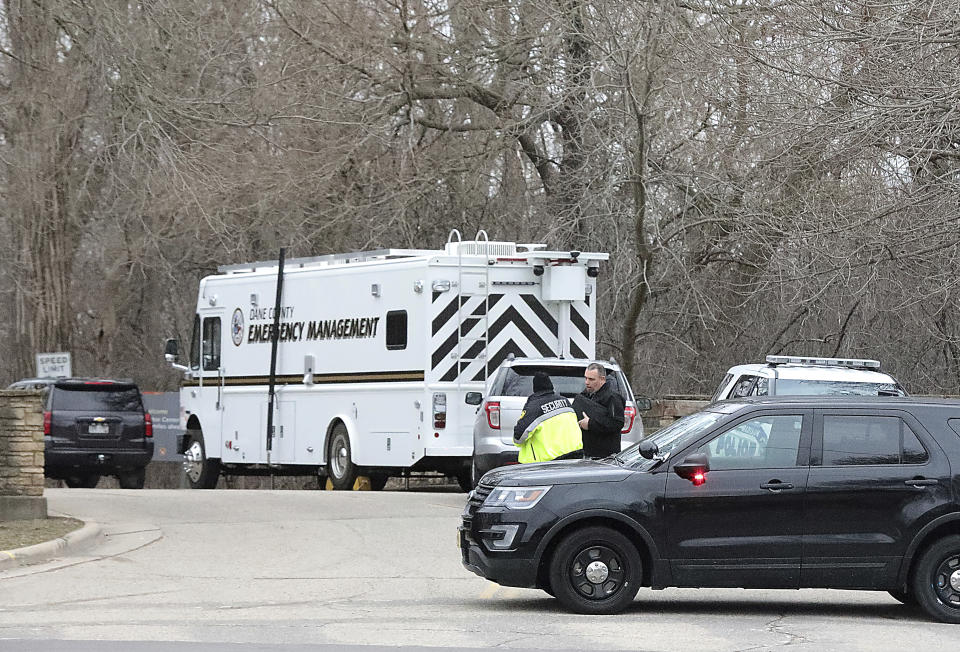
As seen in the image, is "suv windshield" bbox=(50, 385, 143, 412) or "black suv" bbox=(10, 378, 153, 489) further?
"suv windshield" bbox=(50, 385, 143, 412)

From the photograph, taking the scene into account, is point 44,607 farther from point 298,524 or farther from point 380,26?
point 380,26

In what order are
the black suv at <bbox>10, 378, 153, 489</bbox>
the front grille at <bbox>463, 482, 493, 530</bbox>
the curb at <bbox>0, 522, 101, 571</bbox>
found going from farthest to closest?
the black suv at <bbox>10, 378, 153, 489</bbox>
the curb at <bbox>0, 522, 101, 571</bbox>
the front grille at <bbox>463, 482, 493, 530</bbox>

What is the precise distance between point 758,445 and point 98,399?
52.4 feet

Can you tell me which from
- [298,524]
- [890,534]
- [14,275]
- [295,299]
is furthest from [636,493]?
[14,275]

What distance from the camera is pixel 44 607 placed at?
11.0 m

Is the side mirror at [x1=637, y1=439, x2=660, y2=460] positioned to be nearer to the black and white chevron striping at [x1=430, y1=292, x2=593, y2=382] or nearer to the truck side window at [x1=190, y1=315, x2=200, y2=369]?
the black and white chevron striping at [x1=430, y1=292, x2=593, y2=382]

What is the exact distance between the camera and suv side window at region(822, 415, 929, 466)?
1071 cm

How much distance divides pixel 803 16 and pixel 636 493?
9.88 meters

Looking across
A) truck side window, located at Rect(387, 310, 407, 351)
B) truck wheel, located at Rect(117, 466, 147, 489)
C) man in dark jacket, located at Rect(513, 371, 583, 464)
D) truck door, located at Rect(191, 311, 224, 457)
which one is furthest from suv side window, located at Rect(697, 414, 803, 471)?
truck wheel, located at Rect(117, 466, 147, 489)

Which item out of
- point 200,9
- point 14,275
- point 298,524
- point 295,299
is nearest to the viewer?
point 298,524

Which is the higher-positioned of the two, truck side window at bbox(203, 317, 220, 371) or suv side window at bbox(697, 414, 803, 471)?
truck side window at bbox(203, 317, 220, 371)

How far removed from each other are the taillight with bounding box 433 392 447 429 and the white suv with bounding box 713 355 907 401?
4.50 m

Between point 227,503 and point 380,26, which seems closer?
point 227,503

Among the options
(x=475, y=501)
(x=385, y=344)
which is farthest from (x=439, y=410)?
(x=475, y=501)
